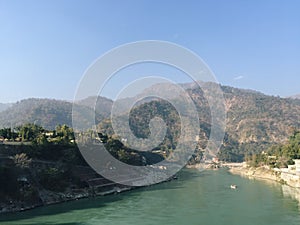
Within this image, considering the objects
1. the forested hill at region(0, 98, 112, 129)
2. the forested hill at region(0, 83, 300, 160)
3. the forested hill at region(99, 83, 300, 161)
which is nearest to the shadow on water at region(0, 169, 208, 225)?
the forested hill at region(99, 83, 300, 161)

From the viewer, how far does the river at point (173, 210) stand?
40.9ft

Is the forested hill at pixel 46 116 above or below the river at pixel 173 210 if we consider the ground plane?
above

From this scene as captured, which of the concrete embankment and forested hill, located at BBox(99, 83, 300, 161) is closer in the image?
the concrete embankment

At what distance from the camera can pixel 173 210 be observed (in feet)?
47.5

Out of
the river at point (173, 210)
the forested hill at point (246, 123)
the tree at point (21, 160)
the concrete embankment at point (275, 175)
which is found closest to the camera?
the river at point (173, 210)

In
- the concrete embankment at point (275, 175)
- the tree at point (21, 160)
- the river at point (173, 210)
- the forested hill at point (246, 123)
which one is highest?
the forested hill at point (246, 123)

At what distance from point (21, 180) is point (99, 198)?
3989mm

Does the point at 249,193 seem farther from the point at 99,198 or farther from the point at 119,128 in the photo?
the point at 119,128

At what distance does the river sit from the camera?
40.9 ft

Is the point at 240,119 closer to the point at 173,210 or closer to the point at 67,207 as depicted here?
the point at 173,210

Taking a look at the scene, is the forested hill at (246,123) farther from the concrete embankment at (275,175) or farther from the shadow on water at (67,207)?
the shadow on water at (67,207)

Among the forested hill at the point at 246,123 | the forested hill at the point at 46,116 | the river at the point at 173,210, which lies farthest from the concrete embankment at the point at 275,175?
the forested hill at the point at 46,116

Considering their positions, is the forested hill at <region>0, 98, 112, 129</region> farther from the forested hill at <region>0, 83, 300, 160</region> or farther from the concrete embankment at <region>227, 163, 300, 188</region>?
the concrete embankment at <region>227, 163, 300, 188</region>

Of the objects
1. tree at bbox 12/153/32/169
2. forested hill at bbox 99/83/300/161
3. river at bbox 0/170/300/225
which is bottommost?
river at bbox 0/170/300/225
